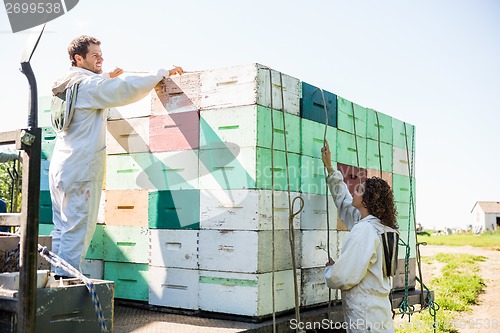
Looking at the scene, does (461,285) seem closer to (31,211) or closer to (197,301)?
(197,301)

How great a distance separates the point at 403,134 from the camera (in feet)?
19.7

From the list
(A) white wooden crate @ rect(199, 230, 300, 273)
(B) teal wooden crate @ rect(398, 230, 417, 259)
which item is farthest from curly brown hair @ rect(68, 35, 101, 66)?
(B) teal wooden crate @ rect(398, 230, 417, 259)

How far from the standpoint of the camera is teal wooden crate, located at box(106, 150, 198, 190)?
398 cm

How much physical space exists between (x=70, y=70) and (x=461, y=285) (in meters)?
15.5

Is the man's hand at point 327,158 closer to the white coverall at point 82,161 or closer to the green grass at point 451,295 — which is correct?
the white coverall at point 82,161

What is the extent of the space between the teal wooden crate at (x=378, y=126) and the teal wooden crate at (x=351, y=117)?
9cm

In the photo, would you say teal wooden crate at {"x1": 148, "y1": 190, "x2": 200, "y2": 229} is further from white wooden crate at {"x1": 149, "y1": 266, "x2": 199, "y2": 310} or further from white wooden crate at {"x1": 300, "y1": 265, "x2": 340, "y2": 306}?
white wooden crate at {"x1": 300, "y1": 265, "x2": 340, "y2": 306}

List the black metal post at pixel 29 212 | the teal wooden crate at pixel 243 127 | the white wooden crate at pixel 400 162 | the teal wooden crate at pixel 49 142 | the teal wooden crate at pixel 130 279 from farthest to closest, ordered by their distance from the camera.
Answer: the white wooden crate at pixel 400 162 < the teal wooden crate at pixel 49 142 < the teal wooden crate at pixel 130 279 < the teal wooden crate at pixel 243 127 < the black metal post at pixel 29 212

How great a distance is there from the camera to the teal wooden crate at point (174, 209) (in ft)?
12.9

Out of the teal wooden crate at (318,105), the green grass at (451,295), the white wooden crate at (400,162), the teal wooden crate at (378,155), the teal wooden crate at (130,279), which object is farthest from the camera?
the green grass at (451,295)

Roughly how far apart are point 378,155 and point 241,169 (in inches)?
87.6

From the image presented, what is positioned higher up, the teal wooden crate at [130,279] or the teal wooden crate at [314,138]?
the teal wooden crate at [314,138]

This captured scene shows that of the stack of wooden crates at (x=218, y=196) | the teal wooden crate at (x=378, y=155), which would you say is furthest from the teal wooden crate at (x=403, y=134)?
the stack of wooden crates at (x=218, y=196)

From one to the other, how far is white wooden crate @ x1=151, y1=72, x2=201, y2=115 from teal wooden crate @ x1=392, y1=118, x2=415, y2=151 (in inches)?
104
